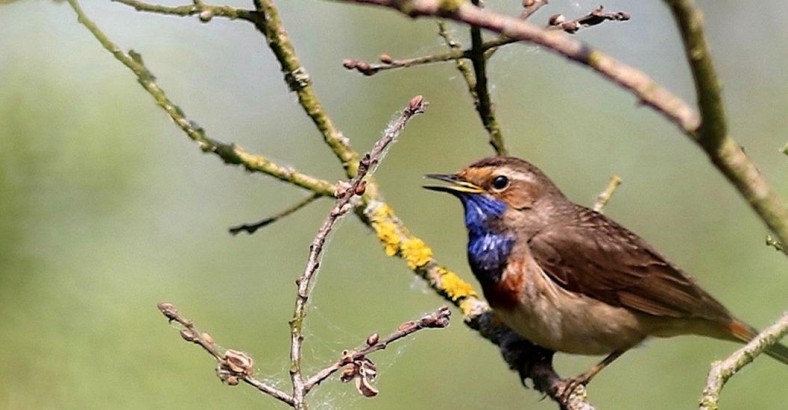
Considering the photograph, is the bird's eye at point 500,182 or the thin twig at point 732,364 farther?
the bird's eye at point 500,182

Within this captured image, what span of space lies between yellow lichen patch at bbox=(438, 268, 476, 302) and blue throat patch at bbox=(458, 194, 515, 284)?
10 centimetres

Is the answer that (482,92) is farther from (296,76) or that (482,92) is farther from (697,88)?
(697,88)

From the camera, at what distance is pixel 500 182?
3.82 meters

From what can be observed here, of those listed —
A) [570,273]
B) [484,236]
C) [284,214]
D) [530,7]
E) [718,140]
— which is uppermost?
[530,7]

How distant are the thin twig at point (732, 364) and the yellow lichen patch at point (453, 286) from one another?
141 cm

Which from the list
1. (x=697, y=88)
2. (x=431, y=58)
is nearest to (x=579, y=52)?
(x=697, y=88)

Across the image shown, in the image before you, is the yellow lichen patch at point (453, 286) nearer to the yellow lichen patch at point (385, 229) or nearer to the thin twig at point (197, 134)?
the yellow lichen patch at point (385, 229)

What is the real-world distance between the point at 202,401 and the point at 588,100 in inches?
196

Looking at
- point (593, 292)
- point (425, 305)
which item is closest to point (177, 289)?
point (425, 305)

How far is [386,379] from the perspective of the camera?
5.94 metres

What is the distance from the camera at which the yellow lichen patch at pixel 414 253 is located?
11.4 ft

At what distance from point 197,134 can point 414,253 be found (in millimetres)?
806

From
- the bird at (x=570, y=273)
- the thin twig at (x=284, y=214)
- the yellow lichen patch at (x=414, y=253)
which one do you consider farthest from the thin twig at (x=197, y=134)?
the bird at (x=570, y=273)

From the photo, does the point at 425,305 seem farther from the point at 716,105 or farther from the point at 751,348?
the point at 716,105
